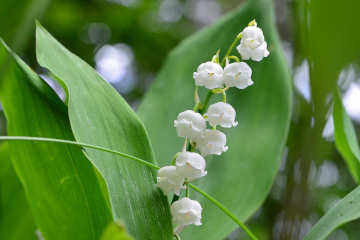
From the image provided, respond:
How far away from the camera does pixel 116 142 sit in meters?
0.36

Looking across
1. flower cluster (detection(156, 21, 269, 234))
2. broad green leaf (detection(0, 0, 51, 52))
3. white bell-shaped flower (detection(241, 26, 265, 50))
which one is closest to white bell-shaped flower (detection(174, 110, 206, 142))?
flower cluster (detection(156, 21, 269, 234))

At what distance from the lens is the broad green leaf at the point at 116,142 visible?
32cm

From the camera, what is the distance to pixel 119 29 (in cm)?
170

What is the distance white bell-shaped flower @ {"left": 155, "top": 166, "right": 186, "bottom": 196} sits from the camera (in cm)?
34

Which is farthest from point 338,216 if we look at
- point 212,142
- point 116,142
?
point 116,142

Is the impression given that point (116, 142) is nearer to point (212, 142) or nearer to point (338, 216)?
point (212, 142)

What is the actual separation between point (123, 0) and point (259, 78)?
1.43 meters

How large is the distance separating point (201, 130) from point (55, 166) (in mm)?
192

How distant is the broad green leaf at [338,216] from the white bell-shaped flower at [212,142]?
0.44 feet

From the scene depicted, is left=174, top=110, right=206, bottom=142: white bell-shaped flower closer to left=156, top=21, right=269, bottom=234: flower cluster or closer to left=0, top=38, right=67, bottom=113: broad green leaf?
left=156, top=21, right=269, bottom=234: flower cluster

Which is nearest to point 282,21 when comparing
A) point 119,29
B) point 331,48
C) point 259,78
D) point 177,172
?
point 119,29

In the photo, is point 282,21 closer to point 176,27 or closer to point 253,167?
point 176,27

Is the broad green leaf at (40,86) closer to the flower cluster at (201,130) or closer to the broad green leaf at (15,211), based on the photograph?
the flower cluster at (201,130)

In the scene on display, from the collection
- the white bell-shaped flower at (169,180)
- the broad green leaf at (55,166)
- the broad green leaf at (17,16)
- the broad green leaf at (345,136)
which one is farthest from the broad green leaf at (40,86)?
the broad green leaf at (345,136)
